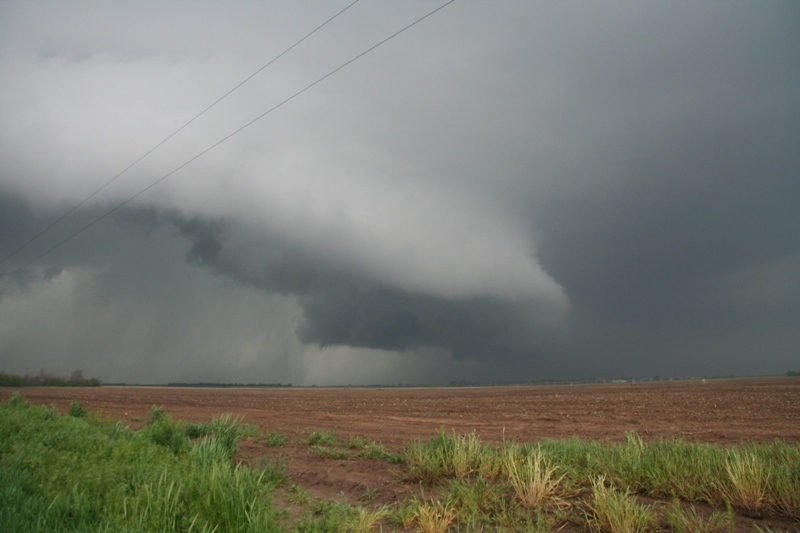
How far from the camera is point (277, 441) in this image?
14570 millimetres

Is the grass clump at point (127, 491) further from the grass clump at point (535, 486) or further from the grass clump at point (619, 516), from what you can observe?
the grass clump at point (619, 516)

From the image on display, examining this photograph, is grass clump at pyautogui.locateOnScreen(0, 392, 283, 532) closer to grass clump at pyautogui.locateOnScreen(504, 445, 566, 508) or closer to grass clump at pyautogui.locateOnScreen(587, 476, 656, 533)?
grass clump at pyautogui.locateOnScreen(504, 445, 566, 508)

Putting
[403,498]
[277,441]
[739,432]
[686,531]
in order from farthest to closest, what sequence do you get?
[739,432] → [277,441] → [403,498] → [686,531]

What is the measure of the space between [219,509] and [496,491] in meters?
4.21

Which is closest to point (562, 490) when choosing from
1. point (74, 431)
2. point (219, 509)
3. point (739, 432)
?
point (219, 509)

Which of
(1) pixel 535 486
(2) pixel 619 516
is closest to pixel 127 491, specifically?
(1) pixel 535 486

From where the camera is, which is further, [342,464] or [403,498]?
[342,464]

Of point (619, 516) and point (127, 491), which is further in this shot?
point (127, 491)

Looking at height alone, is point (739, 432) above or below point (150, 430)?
below

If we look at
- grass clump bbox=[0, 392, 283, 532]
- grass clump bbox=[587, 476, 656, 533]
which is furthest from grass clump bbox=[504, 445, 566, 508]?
grass clump bbox=[0, 392, 283, 532]

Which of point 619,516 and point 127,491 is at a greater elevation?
point 127,491

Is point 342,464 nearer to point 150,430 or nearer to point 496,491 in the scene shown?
point 496,491

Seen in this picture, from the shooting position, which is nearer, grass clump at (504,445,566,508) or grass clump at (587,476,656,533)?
grass clump at (587,476,656,533)

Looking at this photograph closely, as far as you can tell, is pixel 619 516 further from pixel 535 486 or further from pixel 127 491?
pixel 127 491
